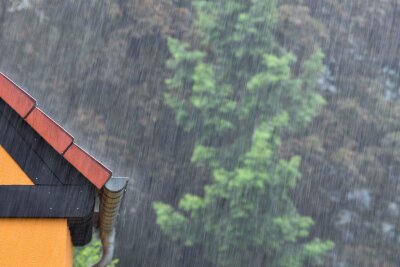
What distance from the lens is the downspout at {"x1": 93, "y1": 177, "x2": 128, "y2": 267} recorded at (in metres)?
5.12

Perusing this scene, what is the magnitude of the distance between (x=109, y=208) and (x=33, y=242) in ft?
2.34

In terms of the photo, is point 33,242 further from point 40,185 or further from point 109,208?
point 109,208

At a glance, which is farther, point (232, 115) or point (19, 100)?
point (232, 115)

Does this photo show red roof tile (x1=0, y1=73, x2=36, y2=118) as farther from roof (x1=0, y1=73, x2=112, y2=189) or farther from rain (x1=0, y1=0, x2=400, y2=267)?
rain (x1=0, y1=0, x2=400, y2=267)

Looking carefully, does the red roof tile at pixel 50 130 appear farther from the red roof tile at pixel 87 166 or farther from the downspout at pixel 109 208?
the downspout at pixel 109 208

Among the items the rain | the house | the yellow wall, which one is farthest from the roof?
the rain

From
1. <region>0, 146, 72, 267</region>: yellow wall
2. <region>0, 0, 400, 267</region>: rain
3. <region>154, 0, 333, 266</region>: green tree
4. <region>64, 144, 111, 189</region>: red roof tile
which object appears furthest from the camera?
<region>0, 0, 400, 267</region>: rain

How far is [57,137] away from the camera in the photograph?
5.12m

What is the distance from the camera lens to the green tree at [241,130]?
1616cm

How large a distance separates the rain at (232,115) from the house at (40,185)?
35.8 feet

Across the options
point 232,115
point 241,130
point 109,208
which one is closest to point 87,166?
point 109,208

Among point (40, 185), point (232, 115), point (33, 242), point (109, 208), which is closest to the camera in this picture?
point (33, 242)

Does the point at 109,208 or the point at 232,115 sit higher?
the point at 232,115

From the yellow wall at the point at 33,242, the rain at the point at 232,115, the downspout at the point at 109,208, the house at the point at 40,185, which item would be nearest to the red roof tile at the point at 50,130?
the house at the point at 40,185
